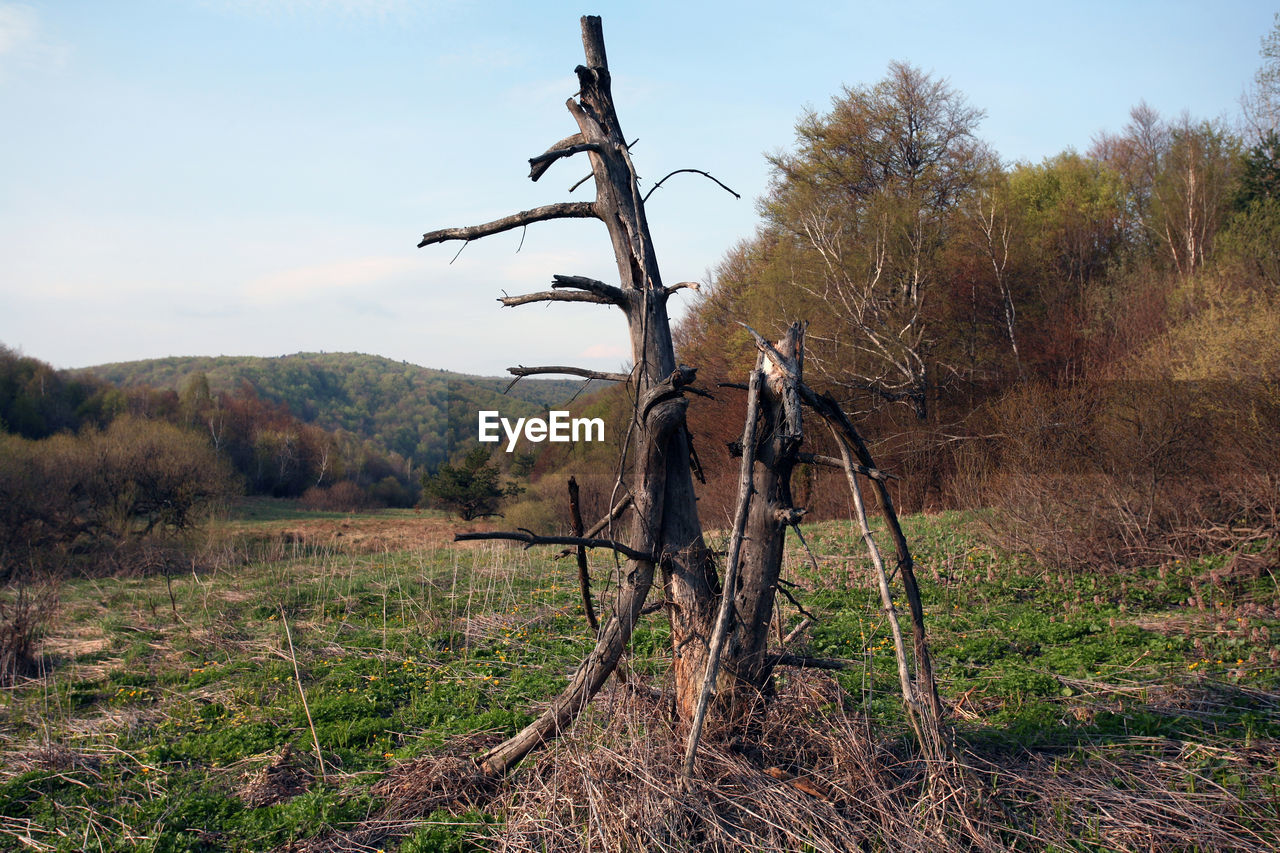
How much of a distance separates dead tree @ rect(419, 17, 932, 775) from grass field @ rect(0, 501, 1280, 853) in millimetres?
323

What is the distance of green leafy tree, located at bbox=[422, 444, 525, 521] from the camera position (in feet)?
88.5

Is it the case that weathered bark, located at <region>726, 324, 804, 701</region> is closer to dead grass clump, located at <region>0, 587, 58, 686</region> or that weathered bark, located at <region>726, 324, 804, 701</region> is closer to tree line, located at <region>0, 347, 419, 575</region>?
dead grass clump, located at <region>0, 587, 58, 686</region>

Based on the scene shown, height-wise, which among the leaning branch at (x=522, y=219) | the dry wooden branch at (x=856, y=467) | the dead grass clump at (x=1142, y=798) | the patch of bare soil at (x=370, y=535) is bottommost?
the patch of bare soil at (x=370, y=535)

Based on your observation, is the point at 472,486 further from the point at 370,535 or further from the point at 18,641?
the point at 18,641

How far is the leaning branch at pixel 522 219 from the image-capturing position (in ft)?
10.9

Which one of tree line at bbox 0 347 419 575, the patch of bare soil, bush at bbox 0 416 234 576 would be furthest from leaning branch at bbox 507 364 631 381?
bush at bbox 0 416 234 576

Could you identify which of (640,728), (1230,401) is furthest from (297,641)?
(1230,401)

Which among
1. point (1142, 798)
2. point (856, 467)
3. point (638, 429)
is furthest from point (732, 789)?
point (1142, 798)

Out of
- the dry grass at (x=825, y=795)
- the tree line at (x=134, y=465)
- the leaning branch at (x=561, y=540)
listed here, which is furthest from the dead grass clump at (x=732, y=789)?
the tree line at (x=134, y=465)

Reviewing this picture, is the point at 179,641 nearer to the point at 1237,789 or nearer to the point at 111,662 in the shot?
the point at 111,662

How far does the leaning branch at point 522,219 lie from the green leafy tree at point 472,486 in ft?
78.2

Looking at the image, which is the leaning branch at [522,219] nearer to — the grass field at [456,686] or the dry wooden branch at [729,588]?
the dry wooden branch at [729,588]

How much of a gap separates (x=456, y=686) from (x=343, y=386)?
76.6 meters

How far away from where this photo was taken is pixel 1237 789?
10.4 ft
